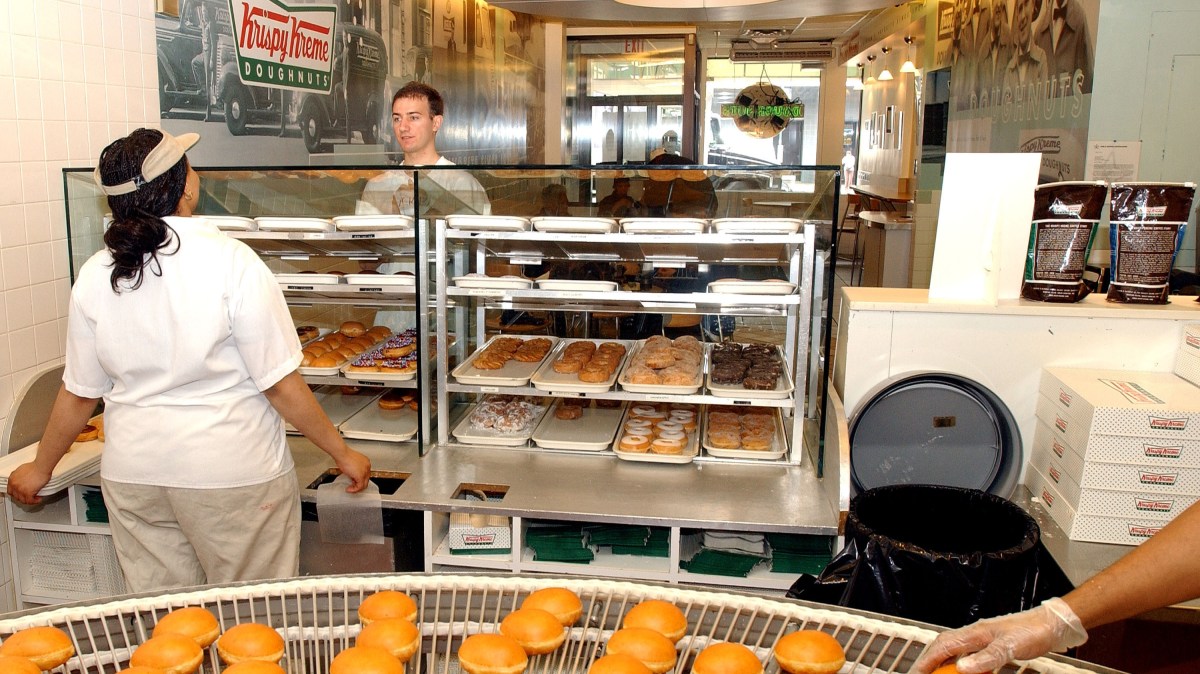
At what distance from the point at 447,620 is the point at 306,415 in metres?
1.10

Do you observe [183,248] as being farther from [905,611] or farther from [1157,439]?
[1157,439]

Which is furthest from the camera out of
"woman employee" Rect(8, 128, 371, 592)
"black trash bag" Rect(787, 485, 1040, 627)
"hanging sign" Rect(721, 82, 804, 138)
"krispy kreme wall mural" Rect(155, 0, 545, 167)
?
"hanging sign" Rect(721, 82, 804, 138)

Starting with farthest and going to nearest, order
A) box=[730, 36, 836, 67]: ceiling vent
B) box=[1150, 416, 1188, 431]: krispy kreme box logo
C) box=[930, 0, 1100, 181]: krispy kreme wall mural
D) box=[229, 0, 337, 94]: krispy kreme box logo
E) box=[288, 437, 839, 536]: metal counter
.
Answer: box=[730, 36, 836, 67]: ceiling vent → box=[930, 0, 1100, 181]: krispy kreme wall mural → box=[229, 0, 337, 94]: krispy kreme box logo → box=[288, 437, 839, 536]: metal counter → box=[1150, 416, 1188, 431]: krispy kreme box logo

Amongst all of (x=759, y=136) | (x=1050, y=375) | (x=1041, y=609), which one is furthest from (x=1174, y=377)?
(x=759, y=136)

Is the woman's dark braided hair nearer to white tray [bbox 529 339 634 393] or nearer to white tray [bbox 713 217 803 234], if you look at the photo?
white tray [bbox 529 339 634 393]

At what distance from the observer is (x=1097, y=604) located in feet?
4.51

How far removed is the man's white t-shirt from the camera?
2994 mm

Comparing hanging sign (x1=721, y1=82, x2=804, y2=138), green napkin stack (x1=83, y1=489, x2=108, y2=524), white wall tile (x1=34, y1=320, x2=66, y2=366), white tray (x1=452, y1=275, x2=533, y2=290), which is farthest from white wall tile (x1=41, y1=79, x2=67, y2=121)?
hanging sign (x1=721, y1=82, x2=804, y2=138)

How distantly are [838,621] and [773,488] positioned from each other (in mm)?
1480

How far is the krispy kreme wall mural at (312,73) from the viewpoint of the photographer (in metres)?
3.76

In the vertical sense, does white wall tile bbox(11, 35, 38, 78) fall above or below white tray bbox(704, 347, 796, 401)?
above

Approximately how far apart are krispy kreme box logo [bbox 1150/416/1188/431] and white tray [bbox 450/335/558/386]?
75.8 inches

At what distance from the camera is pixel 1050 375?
272 centimetres

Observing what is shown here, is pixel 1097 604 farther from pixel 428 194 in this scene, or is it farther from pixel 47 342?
pixel 47 342
